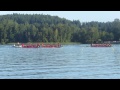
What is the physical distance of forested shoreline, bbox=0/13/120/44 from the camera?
37.6ft

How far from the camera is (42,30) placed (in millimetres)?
14859

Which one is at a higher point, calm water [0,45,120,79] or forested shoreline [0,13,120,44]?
forested shoreline [0,13,120,44]

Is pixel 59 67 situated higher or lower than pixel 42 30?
lower

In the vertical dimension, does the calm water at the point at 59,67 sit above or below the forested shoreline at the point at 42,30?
below

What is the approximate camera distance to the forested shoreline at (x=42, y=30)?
37.6ft

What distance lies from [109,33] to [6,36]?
5.23m
